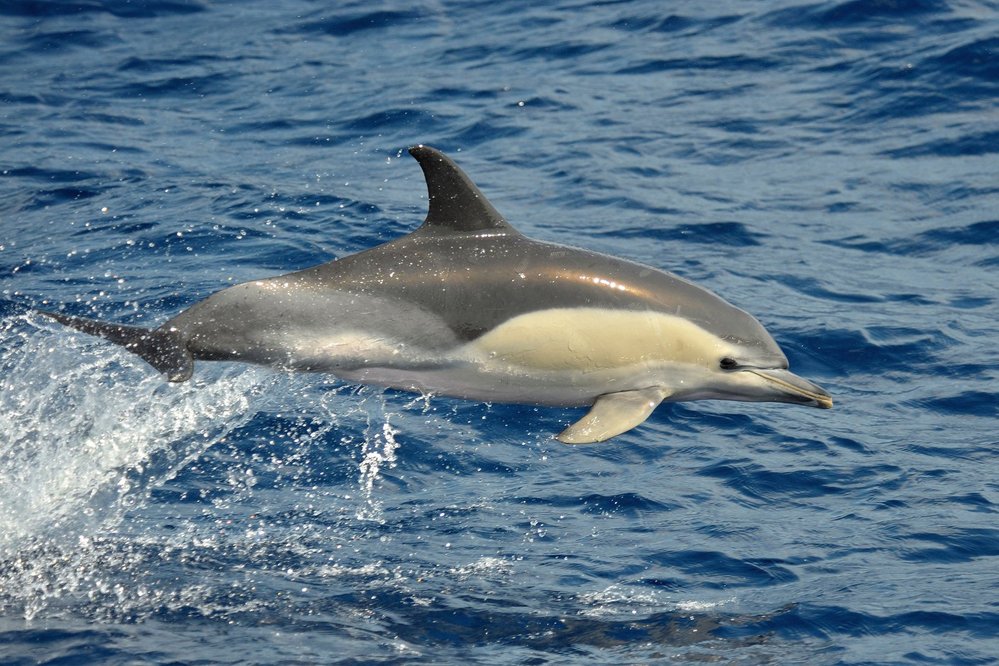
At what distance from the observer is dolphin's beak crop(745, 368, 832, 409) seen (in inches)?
259

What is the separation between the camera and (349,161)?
44.2 feet

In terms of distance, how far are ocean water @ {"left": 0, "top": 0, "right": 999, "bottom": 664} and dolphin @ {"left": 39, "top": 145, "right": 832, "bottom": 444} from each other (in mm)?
1019

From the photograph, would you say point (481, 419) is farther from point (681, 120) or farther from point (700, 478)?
point (681, 120)

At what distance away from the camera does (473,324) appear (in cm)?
613

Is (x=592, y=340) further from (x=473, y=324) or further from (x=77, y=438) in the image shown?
(x=77, y=438)

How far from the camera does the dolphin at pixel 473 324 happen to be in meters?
6.00

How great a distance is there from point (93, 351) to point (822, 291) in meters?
5.30

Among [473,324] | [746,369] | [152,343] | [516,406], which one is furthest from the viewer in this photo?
[516,406]

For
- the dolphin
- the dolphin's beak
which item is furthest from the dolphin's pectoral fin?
the dolphin's beak

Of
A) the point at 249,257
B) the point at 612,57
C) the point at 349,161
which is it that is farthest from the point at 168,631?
the point at 612,57

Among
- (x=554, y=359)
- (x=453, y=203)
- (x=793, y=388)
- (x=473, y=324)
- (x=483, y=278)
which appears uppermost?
(x=453, y=203)

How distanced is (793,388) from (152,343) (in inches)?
114

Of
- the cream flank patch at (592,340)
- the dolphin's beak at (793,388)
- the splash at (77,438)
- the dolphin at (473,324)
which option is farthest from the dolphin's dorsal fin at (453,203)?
the splash at (77,438)

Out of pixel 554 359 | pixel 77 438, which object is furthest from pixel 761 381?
pixel 77 438
